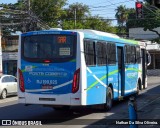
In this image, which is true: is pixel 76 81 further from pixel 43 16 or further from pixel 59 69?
pixel 43 16

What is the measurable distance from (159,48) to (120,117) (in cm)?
5026

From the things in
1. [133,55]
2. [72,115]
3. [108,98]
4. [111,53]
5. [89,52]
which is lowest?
[72,115]

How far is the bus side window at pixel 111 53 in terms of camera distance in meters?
15.8

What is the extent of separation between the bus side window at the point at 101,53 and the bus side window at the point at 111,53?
0.39m

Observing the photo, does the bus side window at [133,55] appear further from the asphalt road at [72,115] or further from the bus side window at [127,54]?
the asphalt road at [72,115]

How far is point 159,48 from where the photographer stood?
62469mm

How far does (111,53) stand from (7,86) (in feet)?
31.2

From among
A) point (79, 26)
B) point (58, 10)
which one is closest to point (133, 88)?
point (58, 10)

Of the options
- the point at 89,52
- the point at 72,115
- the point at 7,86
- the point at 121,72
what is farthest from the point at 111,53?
the point at 7,86

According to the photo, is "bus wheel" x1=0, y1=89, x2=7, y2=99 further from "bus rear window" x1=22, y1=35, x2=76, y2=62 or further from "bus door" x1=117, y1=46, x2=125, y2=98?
"bus rear window" x1=22, y1=35, x2=76, y2=62

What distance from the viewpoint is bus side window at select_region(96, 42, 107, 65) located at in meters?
14.6

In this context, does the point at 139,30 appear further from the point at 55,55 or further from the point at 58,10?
the point at 55,55

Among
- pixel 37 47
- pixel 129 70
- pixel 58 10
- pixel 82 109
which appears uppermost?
pixel 58 10

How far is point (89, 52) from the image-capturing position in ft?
44.7
